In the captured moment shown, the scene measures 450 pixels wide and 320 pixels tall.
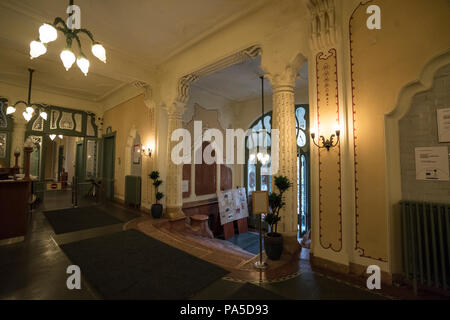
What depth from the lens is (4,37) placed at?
3.83 m

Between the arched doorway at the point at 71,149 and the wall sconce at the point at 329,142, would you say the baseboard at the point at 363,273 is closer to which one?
the wall sconce at the point at 329,142

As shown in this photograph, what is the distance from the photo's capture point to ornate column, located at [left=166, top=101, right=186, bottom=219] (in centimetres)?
569

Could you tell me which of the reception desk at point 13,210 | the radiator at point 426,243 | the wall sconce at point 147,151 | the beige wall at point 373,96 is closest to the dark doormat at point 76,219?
the reception desk at point 13,210

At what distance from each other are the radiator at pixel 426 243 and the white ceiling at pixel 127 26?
4045mm

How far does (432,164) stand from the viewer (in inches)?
98.2

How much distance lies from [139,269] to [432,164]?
4086 mm

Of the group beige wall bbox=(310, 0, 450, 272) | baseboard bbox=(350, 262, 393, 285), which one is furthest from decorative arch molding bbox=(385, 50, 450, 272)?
baseboard bbox=(350, 262, 393, 285)

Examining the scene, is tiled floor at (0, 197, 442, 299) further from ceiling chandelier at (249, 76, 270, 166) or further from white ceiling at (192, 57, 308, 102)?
white ceiling at (192, 57, 308, 102)

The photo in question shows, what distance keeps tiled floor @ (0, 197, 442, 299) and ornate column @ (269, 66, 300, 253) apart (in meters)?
0.49

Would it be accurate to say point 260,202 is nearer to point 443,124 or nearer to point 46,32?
point 443,124

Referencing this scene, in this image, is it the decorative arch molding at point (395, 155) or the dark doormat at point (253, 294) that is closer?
the dark doormat at point (253, 294)

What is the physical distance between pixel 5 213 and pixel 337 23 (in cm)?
619

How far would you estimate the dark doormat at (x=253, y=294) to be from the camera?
7.46ft
